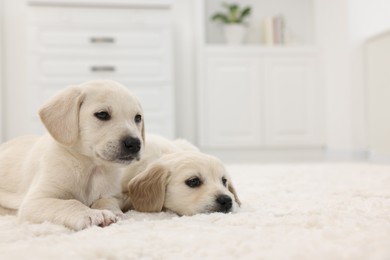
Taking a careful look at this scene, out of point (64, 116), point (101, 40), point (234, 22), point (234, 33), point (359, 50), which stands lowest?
point (64, 116)

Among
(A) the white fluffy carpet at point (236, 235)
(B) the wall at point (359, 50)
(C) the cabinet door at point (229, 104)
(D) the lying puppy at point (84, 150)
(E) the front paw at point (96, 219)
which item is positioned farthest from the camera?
(C) the cabinet door at point (229, 104)

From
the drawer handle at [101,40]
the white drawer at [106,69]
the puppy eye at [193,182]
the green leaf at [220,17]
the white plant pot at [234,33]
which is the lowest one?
the puppy eye at [193,182]

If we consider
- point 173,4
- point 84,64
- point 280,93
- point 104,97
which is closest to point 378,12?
point 280,93

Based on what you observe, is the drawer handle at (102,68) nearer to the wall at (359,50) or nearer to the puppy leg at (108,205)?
the wall at (359,50)

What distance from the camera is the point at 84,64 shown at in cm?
505

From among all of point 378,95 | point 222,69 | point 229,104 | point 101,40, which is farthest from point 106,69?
point 378,95

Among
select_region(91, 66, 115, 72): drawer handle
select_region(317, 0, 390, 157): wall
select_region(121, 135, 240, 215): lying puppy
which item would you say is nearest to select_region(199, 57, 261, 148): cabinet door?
select_region(317, 0, 390, 157): wall

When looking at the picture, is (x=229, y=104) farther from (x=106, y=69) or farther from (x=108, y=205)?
(x=108, y=205)

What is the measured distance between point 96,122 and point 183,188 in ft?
1.13

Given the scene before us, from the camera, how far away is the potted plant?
18.4 ft

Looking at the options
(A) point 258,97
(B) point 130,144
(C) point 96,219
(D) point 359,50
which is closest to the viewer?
(C) point 96,219

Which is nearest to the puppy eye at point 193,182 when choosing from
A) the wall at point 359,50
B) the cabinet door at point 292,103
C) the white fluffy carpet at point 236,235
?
the white fluffy carpet at point 236,235

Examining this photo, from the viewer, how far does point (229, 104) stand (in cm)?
544

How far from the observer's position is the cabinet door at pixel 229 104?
17.7 ft
